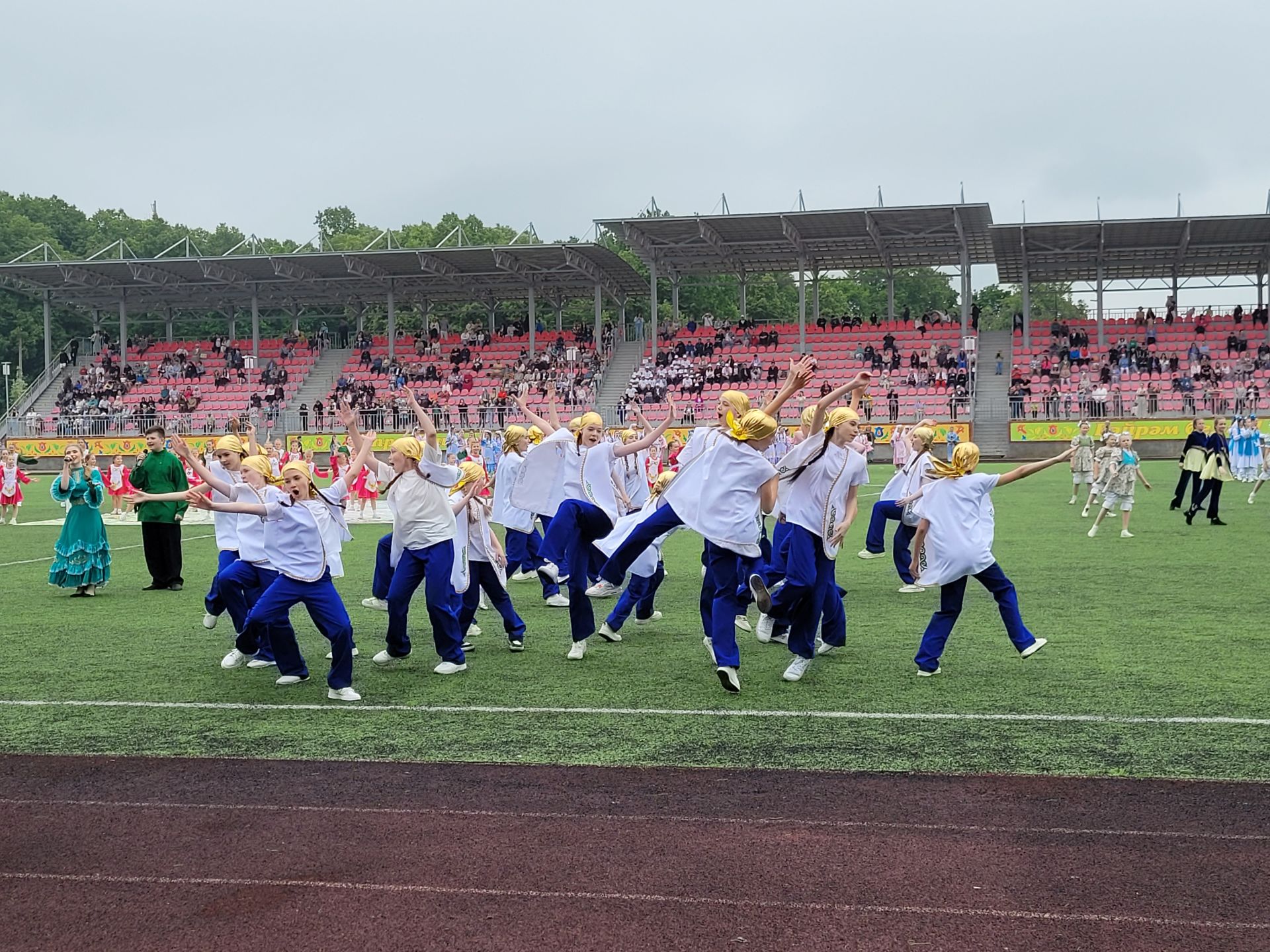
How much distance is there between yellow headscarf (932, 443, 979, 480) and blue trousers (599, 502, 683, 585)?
1.80 metres

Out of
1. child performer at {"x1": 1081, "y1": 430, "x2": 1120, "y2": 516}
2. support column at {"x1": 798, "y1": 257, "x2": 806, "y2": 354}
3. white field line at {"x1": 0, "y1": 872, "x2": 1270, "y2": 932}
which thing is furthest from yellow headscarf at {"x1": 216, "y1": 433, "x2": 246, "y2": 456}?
support column at {"x1": 798, "y1": 257, "x2": 806, "y2": 354}

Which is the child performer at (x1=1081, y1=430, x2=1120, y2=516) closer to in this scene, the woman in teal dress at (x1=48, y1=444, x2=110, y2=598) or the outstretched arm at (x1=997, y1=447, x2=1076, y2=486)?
the outstretched arm at (x1=997, y1=447, x2=1076, y2=486)

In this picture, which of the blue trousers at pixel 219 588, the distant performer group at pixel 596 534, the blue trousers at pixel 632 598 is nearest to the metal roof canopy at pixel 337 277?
the blue trousers at pixel 219 588

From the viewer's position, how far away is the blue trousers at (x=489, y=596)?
9141mm

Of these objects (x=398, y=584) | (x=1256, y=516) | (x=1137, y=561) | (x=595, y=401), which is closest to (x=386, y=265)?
(x=595, y=401)

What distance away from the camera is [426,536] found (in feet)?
26.8

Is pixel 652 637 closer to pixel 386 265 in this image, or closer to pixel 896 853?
pixel 896 853

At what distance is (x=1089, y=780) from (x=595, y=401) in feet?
132

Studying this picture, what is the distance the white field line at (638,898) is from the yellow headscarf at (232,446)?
5027 millimetres

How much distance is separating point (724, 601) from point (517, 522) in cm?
499

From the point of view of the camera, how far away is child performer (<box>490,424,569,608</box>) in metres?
11.7

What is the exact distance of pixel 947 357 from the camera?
1727 inches

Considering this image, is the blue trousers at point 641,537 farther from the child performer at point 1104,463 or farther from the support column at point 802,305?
the support column at point 802,305

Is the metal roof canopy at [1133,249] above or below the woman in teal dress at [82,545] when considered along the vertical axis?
above
